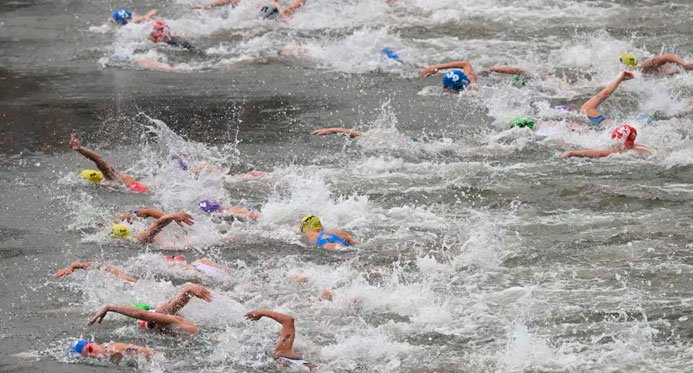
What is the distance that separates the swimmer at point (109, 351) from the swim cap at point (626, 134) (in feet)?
22.0

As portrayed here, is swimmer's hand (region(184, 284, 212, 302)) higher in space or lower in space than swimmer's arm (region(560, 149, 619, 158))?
higher

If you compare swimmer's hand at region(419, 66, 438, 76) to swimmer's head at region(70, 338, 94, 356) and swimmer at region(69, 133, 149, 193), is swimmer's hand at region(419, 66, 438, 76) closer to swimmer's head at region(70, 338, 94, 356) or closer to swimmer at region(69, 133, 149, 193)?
swimmer at region(69, 133, 149, 193)

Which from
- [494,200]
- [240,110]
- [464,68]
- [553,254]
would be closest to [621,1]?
[464,68]

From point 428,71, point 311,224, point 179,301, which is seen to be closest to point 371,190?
point 311,224

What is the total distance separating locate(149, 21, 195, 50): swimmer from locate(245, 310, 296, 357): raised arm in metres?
10.5

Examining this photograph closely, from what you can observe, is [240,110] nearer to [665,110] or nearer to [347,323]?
[665,110]

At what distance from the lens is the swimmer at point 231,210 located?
1332cm

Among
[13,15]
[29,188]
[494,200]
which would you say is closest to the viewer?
[494,200]

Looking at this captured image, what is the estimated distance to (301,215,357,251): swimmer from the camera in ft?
41.1

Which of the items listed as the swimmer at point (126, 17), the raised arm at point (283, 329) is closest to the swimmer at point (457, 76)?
the swimmer at point (126, 17)

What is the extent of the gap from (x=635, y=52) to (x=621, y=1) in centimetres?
369

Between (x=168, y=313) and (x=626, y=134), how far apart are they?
625 centimetres

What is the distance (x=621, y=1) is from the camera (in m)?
22.5

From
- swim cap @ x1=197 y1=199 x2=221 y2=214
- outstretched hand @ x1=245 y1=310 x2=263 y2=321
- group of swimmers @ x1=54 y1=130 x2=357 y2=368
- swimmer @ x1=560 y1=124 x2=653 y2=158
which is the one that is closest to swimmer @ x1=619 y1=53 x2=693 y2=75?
swimmer @ x1=560 y1=124 x2=653 y2=158
